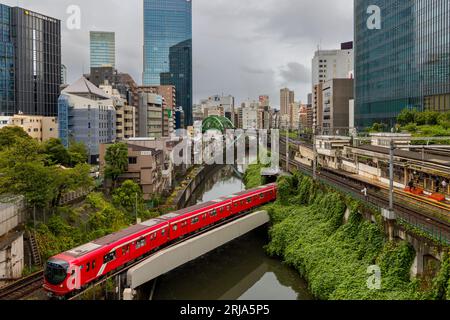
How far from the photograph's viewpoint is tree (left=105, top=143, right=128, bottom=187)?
116 ft

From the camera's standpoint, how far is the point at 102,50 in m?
182

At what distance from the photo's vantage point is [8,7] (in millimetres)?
68000

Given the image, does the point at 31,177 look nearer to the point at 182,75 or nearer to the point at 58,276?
the point at 58,276

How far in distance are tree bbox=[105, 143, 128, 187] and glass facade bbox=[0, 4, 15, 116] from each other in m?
40.8

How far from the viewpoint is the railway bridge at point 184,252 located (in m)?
18.5

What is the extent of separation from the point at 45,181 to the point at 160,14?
15933 cm

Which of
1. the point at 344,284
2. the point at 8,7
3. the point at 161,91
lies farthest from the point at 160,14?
the point at 344,284

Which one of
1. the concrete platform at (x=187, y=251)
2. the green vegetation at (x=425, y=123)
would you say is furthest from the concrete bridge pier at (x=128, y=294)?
the green vegetation at (x=425, y=123)

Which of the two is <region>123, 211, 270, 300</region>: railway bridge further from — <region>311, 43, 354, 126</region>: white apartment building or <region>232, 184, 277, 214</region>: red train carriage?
<region>311, 43, 354, 126</region>: white apartment building

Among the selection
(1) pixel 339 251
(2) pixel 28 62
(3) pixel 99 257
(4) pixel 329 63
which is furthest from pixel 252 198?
(4) pixel 329 63

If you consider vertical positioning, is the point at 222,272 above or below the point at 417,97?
below

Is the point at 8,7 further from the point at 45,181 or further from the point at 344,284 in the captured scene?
the point at 344,284

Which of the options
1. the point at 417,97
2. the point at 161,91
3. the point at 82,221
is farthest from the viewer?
the point at 161,91

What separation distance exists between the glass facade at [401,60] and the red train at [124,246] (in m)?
37.4
